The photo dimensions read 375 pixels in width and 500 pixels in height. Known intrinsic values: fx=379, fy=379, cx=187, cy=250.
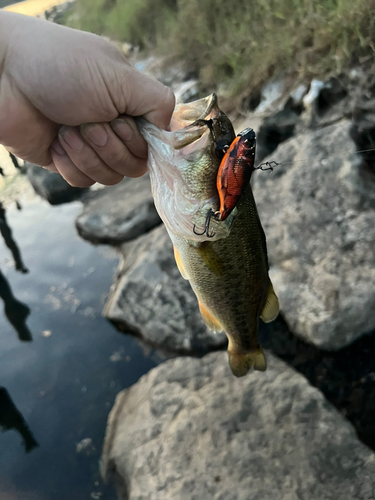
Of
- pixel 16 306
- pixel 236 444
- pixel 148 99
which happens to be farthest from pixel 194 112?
pixel 16 306

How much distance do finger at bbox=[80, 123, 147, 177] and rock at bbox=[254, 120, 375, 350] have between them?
5.73 feet

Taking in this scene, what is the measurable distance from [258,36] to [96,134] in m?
Answer: 5.37

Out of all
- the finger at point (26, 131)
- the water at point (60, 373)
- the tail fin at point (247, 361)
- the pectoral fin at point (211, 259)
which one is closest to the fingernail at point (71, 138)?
the finger at point (26, 131)

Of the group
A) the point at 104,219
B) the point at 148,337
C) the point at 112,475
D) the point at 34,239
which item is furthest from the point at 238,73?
the point at 112,475

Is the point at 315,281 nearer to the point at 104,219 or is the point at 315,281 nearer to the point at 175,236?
the point at 175,236

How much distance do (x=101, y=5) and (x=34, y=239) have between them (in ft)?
35.0

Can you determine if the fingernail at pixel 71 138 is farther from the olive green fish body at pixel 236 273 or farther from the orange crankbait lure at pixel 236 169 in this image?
the orange crankbait lure at pixel 236 169

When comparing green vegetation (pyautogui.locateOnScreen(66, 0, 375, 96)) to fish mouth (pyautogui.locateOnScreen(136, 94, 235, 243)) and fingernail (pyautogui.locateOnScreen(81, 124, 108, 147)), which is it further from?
fingernail (pyautogui.locateOnScreen(81, 124, 108, 147))

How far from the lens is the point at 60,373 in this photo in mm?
3746

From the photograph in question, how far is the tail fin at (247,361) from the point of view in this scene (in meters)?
2.26

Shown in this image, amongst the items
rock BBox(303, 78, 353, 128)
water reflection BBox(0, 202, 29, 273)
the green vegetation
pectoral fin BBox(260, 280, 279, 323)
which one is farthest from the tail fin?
Result: water reflection BBox(0, 202, 29, 273)

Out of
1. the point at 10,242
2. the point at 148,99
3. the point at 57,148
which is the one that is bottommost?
the point at 10,242

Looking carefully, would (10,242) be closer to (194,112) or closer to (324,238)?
(324,238)

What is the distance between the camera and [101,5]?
1275 centimetres
